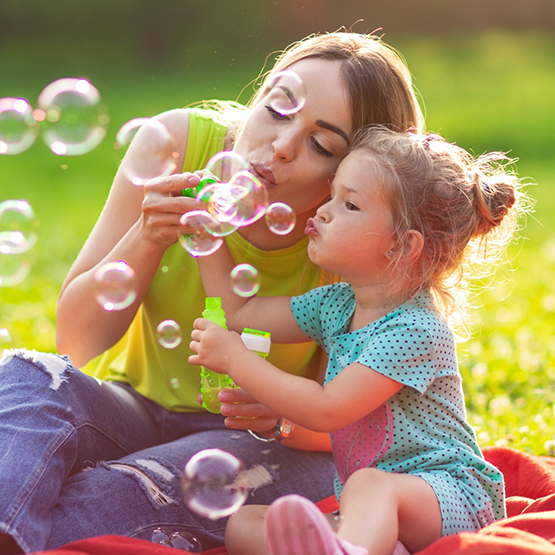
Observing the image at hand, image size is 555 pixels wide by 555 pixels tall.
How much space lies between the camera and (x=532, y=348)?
3527 mm

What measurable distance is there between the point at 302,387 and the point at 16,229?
1.03 metres

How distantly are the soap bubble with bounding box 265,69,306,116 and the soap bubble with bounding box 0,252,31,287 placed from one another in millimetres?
866

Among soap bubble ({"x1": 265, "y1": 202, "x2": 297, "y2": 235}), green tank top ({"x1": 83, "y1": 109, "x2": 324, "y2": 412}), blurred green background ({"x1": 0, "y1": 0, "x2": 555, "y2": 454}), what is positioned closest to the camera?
soap bubble ({"x1": 265, "y1": 202, "x2": 297, "y2": 235})

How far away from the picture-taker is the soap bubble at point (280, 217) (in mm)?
1821

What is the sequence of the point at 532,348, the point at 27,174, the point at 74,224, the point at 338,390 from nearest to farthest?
the point at 338,390 < the point at 532,348 < the point at 74,224 < the point at 27,174

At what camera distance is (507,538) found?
4.64ft

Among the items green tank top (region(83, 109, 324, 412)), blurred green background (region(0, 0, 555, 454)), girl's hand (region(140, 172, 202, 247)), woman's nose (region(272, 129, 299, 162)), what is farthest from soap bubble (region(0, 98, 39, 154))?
blurred green background (region(0, 0, 555, 454))

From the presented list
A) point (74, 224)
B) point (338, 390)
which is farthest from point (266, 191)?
point (74, 224)

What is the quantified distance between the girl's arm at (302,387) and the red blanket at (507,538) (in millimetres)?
313

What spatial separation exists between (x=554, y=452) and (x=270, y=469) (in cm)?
98

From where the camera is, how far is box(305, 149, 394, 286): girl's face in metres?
1.64

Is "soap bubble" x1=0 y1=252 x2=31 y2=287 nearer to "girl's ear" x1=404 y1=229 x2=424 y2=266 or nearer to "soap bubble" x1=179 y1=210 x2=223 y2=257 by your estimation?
"soap bubble" x1=179 y1=210 x2=223 y2=257

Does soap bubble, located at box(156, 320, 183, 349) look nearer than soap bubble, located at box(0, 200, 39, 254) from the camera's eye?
Yes

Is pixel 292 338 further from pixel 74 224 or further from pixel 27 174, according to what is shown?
pixel 27 174
